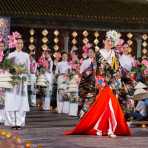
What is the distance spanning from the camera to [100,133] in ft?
39.4

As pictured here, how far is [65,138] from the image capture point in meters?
11.4

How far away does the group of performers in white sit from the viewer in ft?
42.5

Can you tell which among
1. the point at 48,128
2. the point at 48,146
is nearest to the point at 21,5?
the point at 48,128

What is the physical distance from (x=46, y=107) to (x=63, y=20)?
19.3 feet

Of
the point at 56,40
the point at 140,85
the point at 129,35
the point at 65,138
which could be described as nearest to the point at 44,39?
the point at 56,40

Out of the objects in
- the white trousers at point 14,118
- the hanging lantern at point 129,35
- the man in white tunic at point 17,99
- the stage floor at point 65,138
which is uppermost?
the hanging lantern at point 129,35

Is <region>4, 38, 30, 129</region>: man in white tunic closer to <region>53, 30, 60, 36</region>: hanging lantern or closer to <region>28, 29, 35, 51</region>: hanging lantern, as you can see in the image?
<region>28, 29, 35, 51</region>: hanging lantern

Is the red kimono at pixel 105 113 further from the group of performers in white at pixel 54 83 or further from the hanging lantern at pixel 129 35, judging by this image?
the hanging lantern at pixel 129 35

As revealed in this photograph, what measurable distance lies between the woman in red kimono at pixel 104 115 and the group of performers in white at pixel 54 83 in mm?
497

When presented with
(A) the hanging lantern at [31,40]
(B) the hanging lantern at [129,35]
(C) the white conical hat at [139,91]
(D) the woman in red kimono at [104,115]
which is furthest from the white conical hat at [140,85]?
(B) the hanging lantern at [129,35]

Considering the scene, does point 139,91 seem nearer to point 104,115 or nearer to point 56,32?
point 104,115

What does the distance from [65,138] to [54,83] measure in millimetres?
9882

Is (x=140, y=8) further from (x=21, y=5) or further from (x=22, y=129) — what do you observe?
(x=22, y=129)

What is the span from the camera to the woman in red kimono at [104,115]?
11.9 meters
